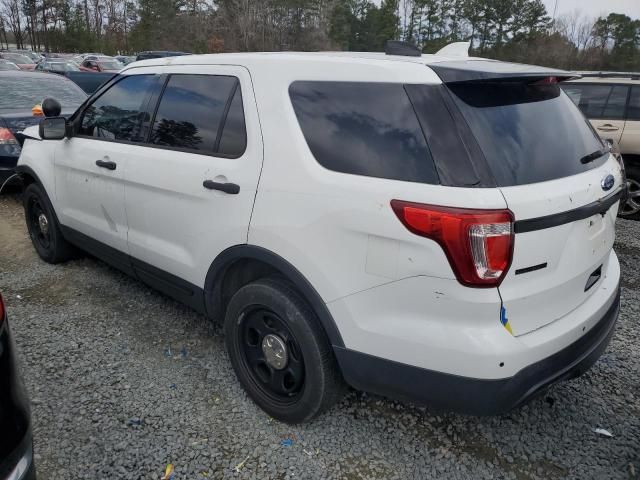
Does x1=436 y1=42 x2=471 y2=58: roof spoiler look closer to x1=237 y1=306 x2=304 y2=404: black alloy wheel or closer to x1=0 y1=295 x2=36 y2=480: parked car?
x1=237 y1=306 x2=304 y2=404: black alloy wheel

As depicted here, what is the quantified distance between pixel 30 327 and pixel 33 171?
5.09 ft

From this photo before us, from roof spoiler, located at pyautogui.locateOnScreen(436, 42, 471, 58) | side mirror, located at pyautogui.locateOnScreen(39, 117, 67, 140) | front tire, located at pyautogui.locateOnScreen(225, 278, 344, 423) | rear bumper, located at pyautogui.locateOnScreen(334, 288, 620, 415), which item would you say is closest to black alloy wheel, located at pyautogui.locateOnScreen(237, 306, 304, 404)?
front tire, located at pyautogui.locateOnScreen(225, 278, 344, 423)

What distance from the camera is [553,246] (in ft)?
6.48

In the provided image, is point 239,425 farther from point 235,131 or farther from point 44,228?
point 44,228

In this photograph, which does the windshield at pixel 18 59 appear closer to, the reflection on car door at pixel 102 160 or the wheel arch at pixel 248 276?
the reflection on car door at pixel 102 160

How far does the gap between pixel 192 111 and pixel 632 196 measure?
5.63 meters

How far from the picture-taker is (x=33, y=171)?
439cm

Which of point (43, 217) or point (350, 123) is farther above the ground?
point (350, 123)

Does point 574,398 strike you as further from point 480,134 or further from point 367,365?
point 480,134

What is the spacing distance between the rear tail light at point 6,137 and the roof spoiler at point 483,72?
583cm

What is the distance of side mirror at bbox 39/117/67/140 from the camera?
3838 mm

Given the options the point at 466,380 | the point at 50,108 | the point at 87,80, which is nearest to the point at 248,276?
the point at 466,380

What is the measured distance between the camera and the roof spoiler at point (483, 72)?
6.66ft

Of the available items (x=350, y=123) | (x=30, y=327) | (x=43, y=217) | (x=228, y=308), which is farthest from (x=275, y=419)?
(x=43, y=217)
